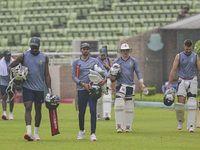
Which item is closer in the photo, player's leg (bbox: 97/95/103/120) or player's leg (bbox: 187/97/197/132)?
player's leg (bbox: 187/97/197/132)

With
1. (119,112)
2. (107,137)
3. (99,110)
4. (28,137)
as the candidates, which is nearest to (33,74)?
(28,137)

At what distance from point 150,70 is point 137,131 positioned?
16042 mm

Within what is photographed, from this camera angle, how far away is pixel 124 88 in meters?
15.5

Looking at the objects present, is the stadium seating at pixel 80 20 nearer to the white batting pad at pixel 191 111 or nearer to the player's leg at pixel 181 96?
the player's leg at pixel 181 96

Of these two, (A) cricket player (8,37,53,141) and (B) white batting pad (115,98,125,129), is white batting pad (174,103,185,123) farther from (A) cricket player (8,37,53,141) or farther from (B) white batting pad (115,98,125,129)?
(A) cricket player (8,37,53,141)

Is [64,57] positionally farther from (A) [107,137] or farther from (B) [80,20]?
(A) [107,137]

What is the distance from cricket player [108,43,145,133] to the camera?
607 inches

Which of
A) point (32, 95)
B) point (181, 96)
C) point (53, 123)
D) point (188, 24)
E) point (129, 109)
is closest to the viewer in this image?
point (32, 95)

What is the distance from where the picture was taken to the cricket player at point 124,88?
50.5 feet

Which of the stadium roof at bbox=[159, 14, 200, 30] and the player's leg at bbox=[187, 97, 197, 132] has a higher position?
the stadium roof at bbox=[159, 14, 200, 30]

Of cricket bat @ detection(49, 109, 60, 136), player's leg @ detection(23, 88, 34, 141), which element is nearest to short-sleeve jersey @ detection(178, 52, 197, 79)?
cricket bat @ detection(49, 109, 60, 136)

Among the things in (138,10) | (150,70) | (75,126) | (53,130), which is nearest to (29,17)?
(138,10)

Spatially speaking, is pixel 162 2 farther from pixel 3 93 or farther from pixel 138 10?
pixel 3 93

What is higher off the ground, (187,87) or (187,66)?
(187,66)
